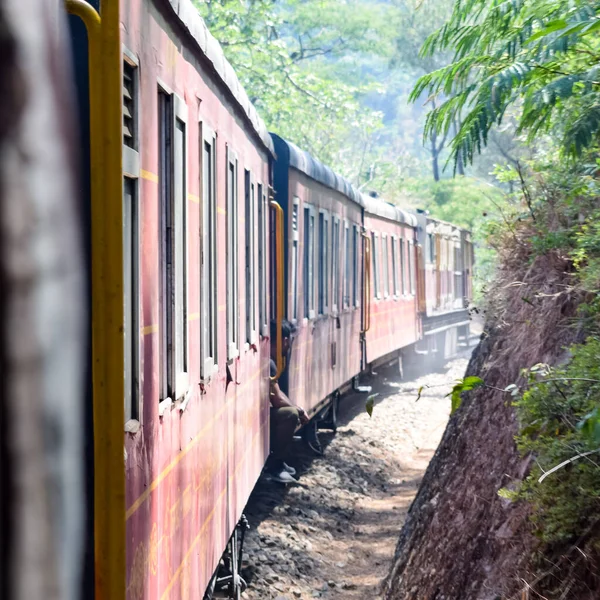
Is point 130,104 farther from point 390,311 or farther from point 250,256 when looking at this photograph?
point 390,311

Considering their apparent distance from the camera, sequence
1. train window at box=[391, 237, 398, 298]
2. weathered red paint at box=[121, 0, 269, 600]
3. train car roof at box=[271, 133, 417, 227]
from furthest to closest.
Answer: train window at box=[391, 237, 398, 298] < train car roof at box=[271, 133, 417, 227] < weathered red paint at box=[121, 0, 269, 600]

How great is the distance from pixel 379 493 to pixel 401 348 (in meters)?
10.3

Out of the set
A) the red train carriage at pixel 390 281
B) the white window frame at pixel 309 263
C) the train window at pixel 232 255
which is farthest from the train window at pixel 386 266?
the train window at pixel 232 255

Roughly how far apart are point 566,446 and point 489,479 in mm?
1577

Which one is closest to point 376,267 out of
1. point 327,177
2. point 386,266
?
point 386,266

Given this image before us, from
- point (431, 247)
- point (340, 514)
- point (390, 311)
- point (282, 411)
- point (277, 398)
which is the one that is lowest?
point (340, 514)

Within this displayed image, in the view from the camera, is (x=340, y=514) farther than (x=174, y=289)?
Yes

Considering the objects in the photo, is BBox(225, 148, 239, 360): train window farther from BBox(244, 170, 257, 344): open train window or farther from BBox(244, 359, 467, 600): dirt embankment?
BBox(244, 359, 467, 600): dirt embankment

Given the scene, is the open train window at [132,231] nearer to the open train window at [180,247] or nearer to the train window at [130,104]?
the train window at [130,104]

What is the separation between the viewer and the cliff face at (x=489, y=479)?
163 inches

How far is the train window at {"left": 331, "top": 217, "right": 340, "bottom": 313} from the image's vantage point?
38.5 feet

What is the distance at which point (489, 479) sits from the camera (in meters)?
5.18

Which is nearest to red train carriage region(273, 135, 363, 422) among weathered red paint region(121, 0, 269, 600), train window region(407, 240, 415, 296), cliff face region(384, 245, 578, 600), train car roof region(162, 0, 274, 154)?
cliff face region(384, 245, 578, 600)

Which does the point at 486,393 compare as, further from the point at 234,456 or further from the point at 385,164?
the point at 385,164
